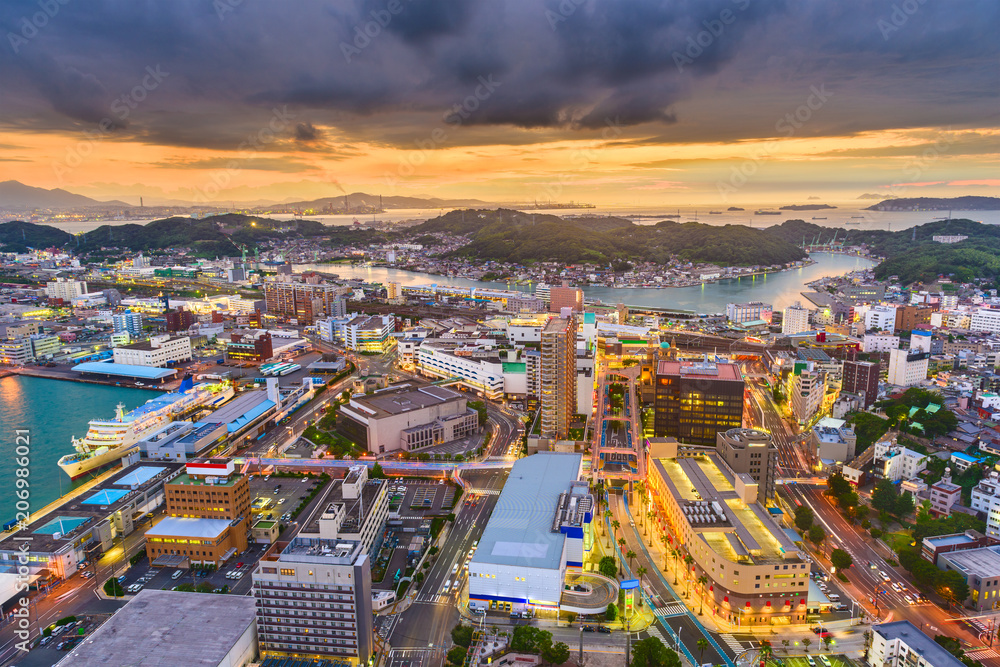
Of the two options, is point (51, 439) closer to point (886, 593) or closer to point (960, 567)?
point (886, 593)

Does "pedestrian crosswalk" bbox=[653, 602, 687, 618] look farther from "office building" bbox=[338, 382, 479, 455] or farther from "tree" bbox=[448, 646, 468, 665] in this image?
"office building" bbox=[338, 382, 479, 455]

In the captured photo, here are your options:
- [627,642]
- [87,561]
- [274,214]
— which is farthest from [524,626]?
[274,214]

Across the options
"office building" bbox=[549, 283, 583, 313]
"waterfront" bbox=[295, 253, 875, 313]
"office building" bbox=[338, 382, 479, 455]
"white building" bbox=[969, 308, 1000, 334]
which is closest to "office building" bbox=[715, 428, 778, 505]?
"office building" bbox=[338, 382, 479, 455]

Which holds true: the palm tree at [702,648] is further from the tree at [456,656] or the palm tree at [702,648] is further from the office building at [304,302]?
the office building at [304,302]

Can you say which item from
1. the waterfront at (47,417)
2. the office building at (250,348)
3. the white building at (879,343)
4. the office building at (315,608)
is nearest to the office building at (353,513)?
the office building at (315,608)

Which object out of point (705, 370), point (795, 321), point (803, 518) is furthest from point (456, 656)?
point (795, 321)

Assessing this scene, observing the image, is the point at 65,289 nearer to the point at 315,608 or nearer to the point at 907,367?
the point at 315,608
